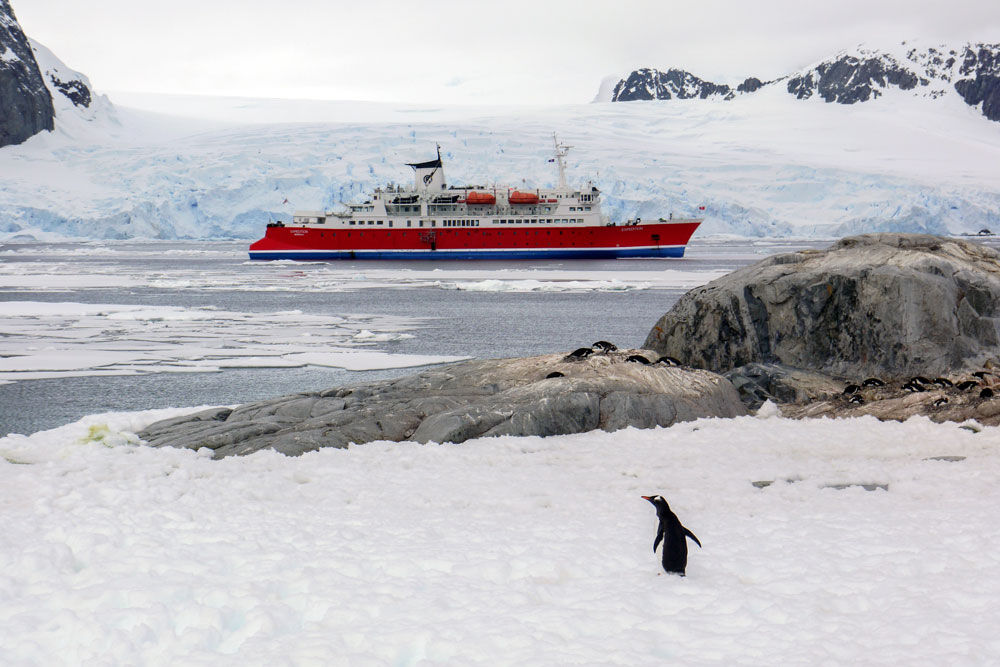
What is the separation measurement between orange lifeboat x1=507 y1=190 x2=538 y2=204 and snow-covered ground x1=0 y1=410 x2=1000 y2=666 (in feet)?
146

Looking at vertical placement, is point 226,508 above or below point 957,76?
below

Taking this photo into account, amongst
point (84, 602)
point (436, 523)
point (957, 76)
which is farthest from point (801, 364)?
point (957, 76)

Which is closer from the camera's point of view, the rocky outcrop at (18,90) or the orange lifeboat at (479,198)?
the orange lifeboat at (479,198)

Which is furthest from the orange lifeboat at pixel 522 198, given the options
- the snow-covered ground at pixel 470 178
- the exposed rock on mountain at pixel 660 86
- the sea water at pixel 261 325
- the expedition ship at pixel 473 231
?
the exposed rock on mountain at pixel 660 86

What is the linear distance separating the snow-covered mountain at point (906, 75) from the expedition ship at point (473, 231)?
96.9 m

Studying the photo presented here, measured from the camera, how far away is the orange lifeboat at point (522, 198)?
165 feet

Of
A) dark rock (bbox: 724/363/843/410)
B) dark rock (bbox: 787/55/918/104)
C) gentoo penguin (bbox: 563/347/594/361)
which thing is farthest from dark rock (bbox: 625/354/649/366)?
dark rock (bbox: 787/55/918/104)

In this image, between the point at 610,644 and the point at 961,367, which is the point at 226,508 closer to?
the point at 610,644

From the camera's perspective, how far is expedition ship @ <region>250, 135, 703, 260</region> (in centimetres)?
5034

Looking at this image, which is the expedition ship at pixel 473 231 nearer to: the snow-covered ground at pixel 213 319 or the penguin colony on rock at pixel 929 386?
the snow-covered ground at pixel 213 319

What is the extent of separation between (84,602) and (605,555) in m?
2.29

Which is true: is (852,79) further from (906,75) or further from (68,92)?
(68,92)

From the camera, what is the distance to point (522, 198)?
50.3 metres

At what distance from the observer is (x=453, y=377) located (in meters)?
8.86
